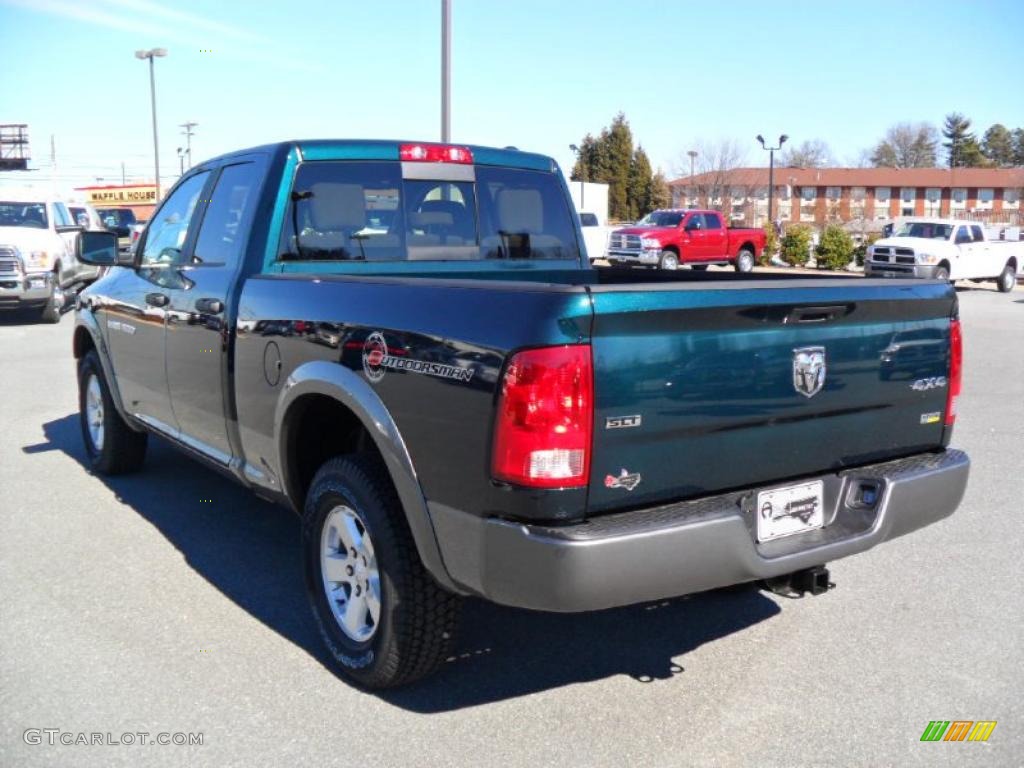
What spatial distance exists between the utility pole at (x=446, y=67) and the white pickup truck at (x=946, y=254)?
47.9 feet

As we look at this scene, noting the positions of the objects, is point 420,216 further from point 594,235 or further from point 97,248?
point 594,235

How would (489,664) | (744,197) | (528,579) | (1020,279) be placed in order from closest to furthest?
1. (528,579)
2. (489,664)
3. (1020,279)
4. (744,197)

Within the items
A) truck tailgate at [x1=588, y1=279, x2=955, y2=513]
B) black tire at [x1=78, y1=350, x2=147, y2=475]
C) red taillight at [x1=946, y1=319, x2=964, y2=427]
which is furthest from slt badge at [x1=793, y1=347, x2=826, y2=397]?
black tire at [x1=78, y1=350, x2=147, y2=475]

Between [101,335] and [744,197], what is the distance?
240ft

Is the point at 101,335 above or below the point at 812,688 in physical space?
above

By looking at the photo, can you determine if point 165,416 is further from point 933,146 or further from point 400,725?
point 933,146

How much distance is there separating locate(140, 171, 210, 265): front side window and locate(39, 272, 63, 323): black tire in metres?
11.7

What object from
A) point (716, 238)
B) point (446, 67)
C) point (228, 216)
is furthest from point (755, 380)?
point (716, 238)

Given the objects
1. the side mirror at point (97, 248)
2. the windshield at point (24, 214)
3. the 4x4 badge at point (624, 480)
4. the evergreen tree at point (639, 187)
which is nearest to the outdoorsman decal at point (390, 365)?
the 4x4 badge at point (624, 480)

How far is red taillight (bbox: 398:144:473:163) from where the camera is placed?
4750mm

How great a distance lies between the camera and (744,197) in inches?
2940

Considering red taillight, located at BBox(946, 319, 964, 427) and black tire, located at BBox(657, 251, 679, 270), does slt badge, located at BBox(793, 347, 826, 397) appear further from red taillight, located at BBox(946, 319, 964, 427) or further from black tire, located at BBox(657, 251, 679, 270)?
black tire, located at BBox(657, 251, 679, 270)

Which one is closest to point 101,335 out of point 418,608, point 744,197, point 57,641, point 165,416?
point 165,416

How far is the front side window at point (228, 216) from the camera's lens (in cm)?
437
